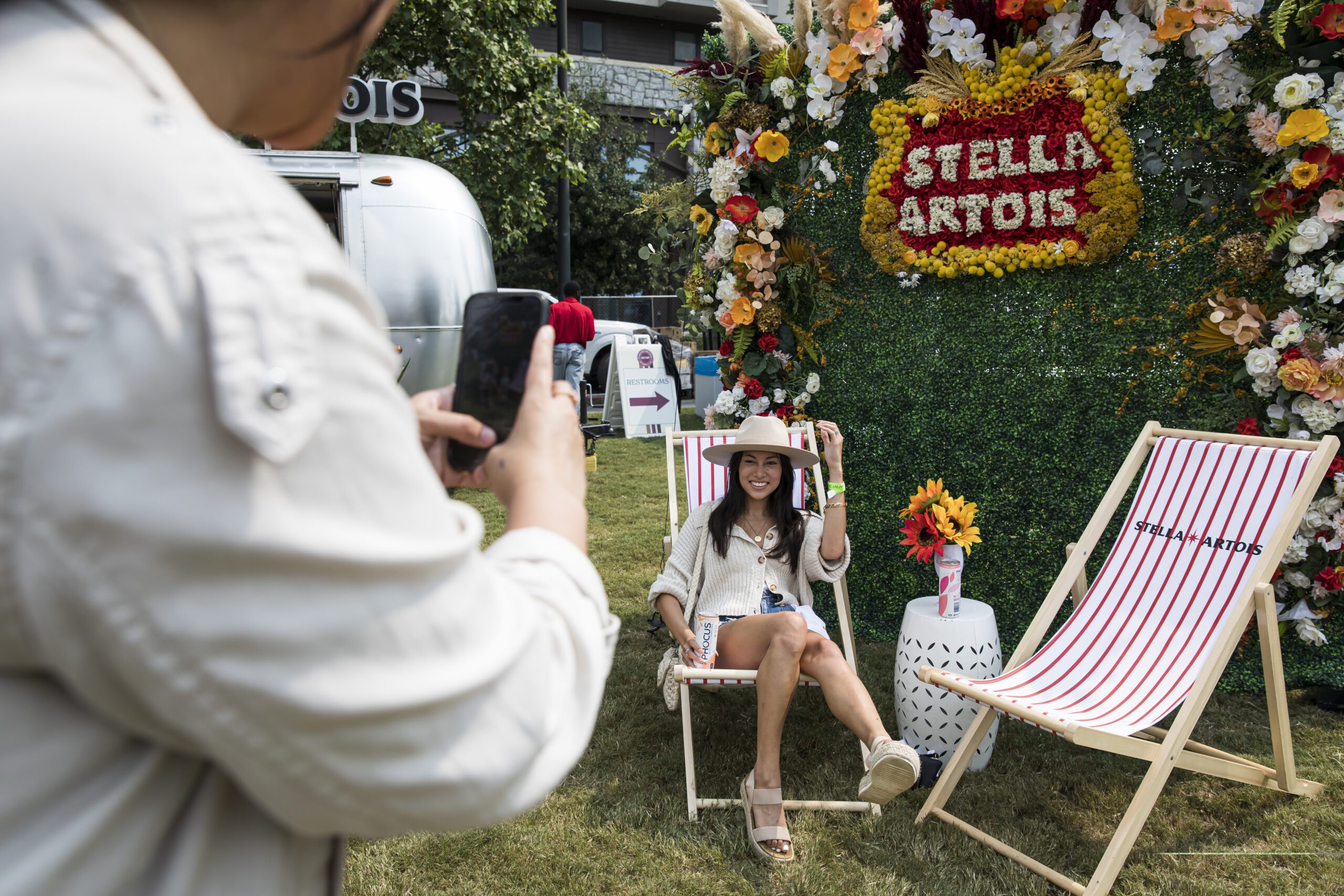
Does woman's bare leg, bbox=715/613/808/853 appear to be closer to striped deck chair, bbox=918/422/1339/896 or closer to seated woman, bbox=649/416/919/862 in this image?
seated woman, bbox=649/416/919/862

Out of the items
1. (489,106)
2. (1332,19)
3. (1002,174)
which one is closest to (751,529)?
(1002,174)

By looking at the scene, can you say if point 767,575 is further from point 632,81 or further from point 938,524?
point 632,81

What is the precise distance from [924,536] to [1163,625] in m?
0.90

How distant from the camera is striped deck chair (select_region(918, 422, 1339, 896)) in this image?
2.91 metres

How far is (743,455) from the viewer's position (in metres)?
4.14

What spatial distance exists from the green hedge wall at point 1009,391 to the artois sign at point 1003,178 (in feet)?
0.39

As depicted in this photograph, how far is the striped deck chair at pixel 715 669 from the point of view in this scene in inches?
130

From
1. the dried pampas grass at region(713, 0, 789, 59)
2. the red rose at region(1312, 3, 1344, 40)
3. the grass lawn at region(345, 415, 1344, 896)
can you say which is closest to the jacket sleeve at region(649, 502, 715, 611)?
the grass lawn at region(345, 415, 1344, 896)

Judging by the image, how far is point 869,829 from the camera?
10.5 feet

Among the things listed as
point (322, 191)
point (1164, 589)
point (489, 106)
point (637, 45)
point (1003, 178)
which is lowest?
point (1164, 589)

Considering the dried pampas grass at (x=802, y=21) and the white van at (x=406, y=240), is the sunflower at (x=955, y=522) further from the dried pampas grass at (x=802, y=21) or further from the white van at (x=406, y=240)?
the white van at (x=406, y=240)

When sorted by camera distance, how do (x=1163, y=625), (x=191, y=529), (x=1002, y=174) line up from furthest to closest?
(x=1002, y=174) < (x=1163, y=625) < (x=191, y=529)

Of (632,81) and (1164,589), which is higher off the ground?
(632,81)

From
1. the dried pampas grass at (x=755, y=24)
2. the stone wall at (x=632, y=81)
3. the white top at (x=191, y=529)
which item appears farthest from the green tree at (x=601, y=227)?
the white top at (x=191, y=529)
